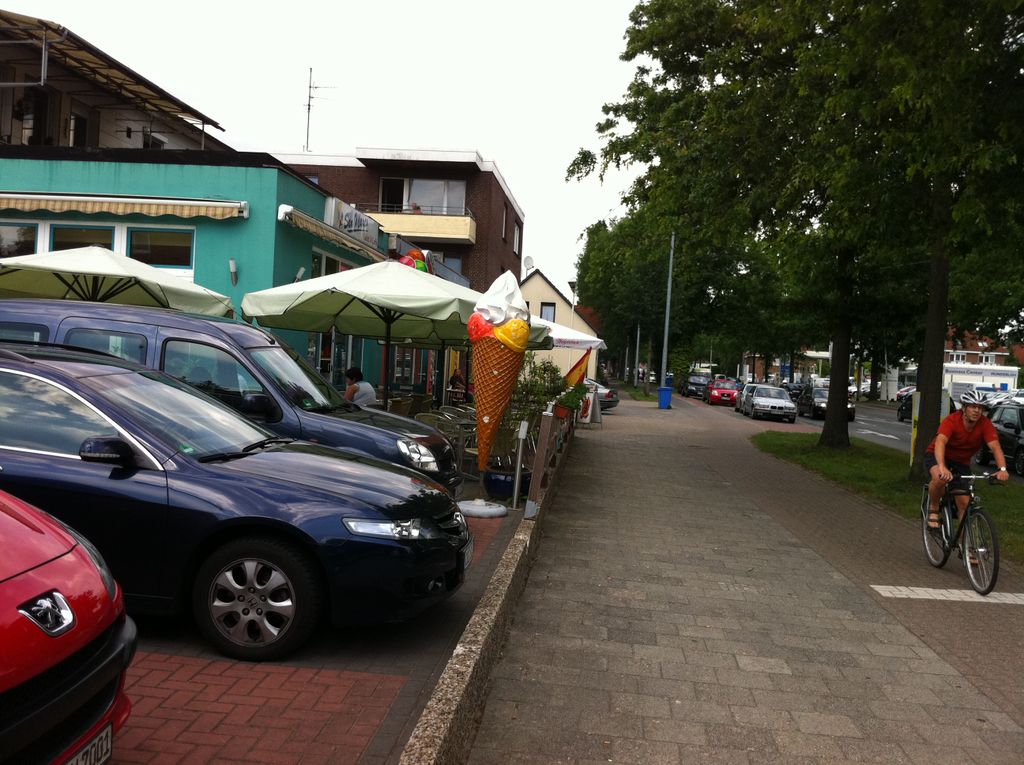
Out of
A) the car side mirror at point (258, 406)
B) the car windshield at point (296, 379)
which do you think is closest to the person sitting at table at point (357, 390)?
the car windshield at point (296, 379)

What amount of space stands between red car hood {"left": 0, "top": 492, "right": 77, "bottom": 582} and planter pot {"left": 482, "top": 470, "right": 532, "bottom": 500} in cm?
684

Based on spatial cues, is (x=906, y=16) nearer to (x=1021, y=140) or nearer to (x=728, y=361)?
(x=1021, y=140)

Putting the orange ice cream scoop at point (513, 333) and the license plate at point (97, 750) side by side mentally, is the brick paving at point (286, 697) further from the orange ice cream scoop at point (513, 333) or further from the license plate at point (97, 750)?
the orange ice cream scoop at point (513, 333)

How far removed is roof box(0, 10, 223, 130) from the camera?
16.2m

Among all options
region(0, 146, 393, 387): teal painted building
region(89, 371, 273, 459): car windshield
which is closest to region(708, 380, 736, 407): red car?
region(0, 146, 393, 387): teal painted building

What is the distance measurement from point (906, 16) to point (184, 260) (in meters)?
11.5

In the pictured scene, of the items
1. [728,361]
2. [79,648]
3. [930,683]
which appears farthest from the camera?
[728,361]

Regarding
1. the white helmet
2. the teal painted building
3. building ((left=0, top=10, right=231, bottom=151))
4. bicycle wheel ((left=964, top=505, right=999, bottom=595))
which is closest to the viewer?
bicycle wheel ((left=964, top=505, right=999, bottom=595))

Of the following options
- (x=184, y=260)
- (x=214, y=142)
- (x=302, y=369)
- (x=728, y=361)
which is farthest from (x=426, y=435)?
(x=728, y=361)

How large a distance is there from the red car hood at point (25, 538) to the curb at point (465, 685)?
4.44 feet

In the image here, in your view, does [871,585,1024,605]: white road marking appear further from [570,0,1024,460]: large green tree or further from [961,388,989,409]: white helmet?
[570,0,1024,460]: large green tree

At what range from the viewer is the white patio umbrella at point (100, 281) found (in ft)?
33.1

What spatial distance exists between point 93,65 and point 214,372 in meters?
14.6

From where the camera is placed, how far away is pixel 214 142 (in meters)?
24.4
